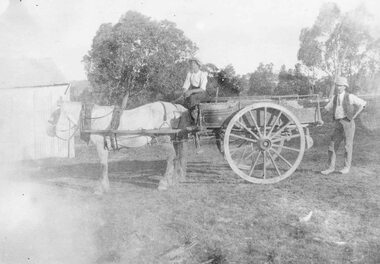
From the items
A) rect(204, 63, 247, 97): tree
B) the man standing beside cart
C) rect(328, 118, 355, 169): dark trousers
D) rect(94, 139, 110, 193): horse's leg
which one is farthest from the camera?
rect(204, 63, 247, 97): tree

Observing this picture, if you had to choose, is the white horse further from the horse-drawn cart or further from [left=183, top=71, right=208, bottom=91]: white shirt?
[left=183, top=71, right=208, bottom=91]: white shirt

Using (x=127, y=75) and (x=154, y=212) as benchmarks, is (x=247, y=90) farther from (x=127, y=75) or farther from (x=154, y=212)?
(x=154, y=212)

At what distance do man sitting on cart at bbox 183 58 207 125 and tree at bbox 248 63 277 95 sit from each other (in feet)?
122

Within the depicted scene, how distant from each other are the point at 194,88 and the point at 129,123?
1.66 meters

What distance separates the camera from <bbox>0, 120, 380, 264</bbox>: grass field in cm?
481

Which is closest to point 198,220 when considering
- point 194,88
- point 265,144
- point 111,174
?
point 265,144

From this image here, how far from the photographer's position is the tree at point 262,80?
148ft

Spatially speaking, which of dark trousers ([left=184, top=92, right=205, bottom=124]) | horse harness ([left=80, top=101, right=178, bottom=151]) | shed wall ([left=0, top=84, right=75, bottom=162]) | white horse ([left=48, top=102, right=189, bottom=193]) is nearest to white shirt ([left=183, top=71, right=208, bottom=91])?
dark trousers ([left=184, top=92, right=205, bottom=124])

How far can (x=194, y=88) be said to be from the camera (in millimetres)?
8328

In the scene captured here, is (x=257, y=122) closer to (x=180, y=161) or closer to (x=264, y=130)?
(x=264, y=130)

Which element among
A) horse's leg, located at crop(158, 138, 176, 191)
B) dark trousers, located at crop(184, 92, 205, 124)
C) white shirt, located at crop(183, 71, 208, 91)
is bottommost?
horse's leg, located at crop(158, 138, 176, 191)

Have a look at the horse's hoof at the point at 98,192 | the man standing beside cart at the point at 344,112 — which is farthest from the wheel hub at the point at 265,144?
the horse's hoof at the point at 98,192

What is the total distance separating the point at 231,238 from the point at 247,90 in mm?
43997

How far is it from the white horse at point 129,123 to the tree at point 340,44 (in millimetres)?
32770
